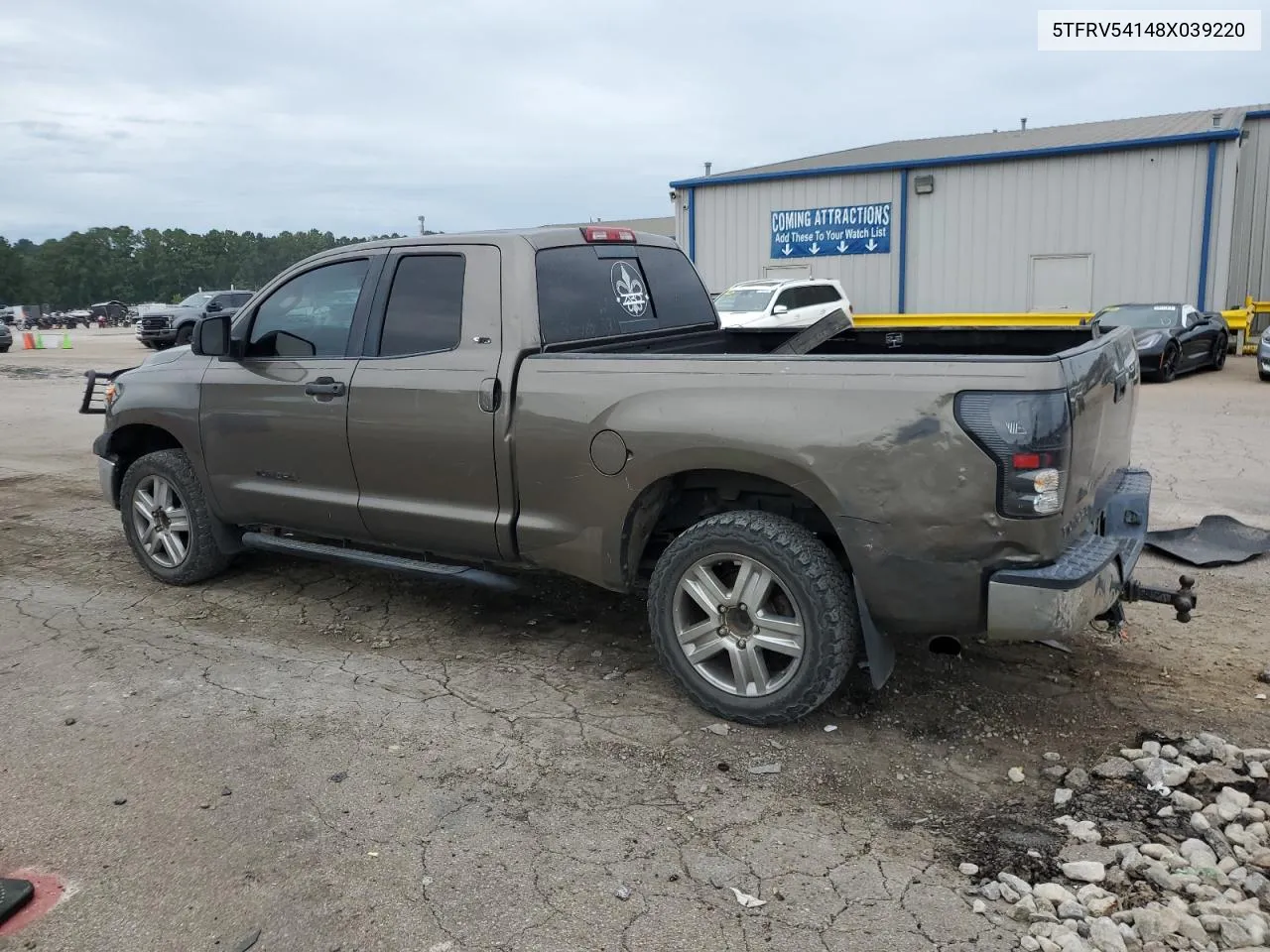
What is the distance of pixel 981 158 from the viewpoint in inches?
864

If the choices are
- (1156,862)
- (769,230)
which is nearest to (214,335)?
(1156,862)

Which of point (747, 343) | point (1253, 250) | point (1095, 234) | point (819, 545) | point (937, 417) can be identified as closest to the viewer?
point (937, 417)

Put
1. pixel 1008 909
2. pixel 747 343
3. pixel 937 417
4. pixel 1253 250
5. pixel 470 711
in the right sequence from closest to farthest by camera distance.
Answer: pixel 1008 909, pixel 937 417, pixel 470 711, pixel 747 343, pixel 1253 250

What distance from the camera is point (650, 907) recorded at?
9.47 ft

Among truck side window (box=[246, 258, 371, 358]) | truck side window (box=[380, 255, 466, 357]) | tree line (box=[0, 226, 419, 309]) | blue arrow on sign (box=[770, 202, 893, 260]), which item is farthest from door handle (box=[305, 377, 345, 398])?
tree line (box=[0, 226, 419, 309])

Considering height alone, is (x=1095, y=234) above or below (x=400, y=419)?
above

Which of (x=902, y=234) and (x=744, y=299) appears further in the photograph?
(x=902, y=234)

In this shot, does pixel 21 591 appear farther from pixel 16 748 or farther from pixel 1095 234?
pixel 1095 234

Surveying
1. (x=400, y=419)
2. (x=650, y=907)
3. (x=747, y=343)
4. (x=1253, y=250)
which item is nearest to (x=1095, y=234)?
(x=1253, y=250)

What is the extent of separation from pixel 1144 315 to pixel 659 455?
16.0m

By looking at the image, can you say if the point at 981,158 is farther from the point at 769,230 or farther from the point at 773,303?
the point at 773,303

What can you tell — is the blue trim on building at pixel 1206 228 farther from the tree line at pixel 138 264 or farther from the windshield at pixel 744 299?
the tree line at pixel 138 264

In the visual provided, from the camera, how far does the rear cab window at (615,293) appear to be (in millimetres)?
4605

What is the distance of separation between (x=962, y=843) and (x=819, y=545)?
1129mm
